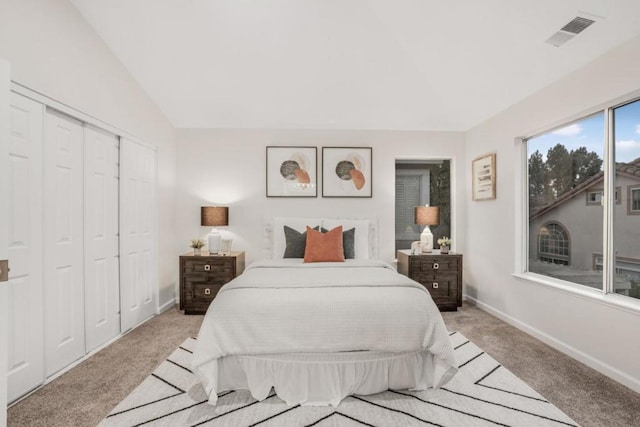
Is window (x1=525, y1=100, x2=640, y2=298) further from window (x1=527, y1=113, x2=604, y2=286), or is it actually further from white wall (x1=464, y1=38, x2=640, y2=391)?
white wall (x1=464, y1=38, x2=640, y2=391)

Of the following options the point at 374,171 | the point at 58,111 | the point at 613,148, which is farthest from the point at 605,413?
the point at 58,111

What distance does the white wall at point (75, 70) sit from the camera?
7.05ft

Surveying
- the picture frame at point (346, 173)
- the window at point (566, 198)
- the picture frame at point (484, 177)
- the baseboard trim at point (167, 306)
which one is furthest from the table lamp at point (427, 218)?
the baseboard trim at point (167, 306)

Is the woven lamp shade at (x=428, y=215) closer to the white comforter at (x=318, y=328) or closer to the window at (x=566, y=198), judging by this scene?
the window at (x=566, y=198)

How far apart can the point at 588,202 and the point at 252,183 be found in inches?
141

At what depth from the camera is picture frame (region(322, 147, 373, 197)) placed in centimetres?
450

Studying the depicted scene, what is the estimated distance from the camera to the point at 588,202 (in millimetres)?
2764

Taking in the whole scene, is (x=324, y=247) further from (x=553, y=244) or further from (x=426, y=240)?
(x=553, y=244)

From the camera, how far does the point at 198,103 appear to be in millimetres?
4074

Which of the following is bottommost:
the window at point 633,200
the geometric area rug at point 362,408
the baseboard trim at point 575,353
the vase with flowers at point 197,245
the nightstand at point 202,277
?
the geometric area rug at point 362,408

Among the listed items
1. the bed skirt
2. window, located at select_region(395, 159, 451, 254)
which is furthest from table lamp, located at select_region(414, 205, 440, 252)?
the bed skirt

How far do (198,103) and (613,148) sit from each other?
4.11m

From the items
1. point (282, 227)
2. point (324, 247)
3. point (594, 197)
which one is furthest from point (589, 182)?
point (282, 227)

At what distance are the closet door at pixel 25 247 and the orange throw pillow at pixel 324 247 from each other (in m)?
2.22
